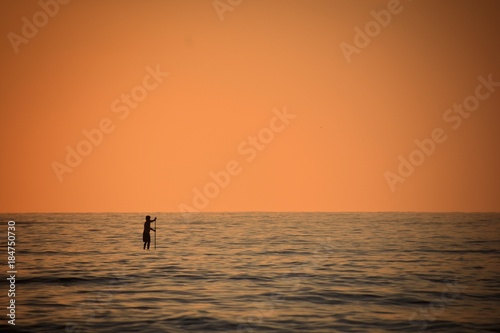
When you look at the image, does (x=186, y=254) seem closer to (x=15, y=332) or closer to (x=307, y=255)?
(x=307, y=255)

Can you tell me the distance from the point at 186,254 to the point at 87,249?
8.80 meters

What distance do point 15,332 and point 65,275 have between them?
12.1m

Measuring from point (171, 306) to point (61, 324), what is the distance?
394 cm

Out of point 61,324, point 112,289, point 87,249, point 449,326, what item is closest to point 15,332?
point 61,324

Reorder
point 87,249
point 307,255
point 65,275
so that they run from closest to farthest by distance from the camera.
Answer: point 65,275, point 307,255, point 87,249

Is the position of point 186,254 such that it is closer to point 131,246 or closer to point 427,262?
point 131,246

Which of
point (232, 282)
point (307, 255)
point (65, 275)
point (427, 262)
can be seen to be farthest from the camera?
point (307, 255)

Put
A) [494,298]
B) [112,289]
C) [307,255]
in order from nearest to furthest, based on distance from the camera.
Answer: [494,298]
[112,289]
[307,255]

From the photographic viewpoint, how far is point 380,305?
71.9 feet

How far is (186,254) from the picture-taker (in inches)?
1572

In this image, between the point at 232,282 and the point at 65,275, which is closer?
the point at 232,282

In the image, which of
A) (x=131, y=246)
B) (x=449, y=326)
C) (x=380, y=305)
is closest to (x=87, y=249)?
(x=131, y=246)

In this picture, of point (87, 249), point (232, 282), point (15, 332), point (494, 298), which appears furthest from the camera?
point (87, 249)

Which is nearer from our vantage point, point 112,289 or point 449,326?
point 449,326
